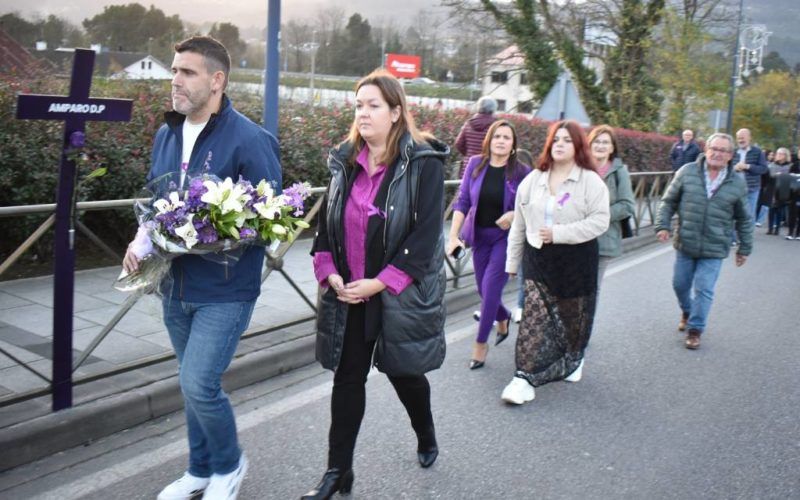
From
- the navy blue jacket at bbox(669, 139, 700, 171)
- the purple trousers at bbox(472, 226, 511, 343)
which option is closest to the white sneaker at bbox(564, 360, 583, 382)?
the purple trousers at bbox(472, 226, 511, 343)

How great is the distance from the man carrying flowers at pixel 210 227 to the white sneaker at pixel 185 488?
0.15 m

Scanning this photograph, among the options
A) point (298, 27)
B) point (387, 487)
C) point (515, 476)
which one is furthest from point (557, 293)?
point (298, 27)

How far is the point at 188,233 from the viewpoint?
272 cm

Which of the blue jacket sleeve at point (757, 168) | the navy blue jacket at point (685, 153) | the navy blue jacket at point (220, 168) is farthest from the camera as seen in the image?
the navy blue jacket at point (685, 153)

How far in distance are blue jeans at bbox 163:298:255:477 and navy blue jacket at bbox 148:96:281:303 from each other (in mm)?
61

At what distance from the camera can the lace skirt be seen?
15.8ft

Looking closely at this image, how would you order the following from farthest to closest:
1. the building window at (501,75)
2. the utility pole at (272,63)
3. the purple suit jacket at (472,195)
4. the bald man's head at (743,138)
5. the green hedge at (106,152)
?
the building window at (501,75) → the bald man's head at (743,138) → the green hedge at (106,152) → the utility pole at (272,63) → the purple suit jacket at (472,195)

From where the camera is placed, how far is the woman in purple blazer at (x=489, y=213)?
17.9 ft

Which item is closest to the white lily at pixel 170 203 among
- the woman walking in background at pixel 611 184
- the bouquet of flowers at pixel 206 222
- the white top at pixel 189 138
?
the bouquet of flowers at pixel 206 222

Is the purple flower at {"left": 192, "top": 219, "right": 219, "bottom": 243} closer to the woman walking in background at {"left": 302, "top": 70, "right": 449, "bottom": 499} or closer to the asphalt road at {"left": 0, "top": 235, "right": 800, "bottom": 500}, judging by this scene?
the woman walking in background at {"left": 302, "top": 70, "right": 449, "bottom": 499}

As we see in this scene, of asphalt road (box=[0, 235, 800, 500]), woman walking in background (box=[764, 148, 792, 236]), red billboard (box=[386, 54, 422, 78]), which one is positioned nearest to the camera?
asphalt road (box=[0, 235, 800, 500])

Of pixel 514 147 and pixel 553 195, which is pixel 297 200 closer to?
pixel 553 195

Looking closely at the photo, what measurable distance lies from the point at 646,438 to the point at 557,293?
1.04 m

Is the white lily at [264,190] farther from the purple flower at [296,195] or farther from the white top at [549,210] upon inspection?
the white top at [549,210]
